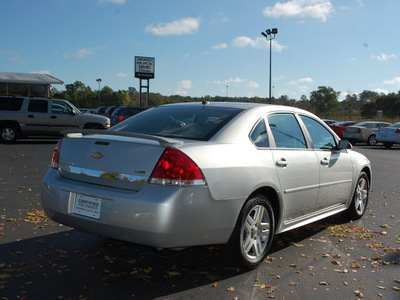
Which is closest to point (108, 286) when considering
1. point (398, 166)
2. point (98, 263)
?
point (98, 263)

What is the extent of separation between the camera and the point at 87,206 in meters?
3.50

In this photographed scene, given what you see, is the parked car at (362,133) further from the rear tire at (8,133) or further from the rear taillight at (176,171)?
the rear taillight at (176,171)

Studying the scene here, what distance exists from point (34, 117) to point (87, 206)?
14.9 meters

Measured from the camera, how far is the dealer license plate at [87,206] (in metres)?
3.44

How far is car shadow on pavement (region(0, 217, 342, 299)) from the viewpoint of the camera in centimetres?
336

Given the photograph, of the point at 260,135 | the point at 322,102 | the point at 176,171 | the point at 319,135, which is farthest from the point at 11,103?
the point at 322,102

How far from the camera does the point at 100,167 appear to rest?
3549 millimetres

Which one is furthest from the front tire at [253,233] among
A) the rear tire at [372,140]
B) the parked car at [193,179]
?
the rear tire at [372,140]

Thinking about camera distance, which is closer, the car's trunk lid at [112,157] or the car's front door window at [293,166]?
the car's trunk lid at [112,157]

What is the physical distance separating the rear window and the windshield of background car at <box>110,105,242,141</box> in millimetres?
14107

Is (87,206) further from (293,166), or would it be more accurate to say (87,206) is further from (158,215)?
(293,166)

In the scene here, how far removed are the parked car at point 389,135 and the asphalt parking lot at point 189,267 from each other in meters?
19.8

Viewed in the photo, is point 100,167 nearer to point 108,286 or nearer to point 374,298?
point 108,286

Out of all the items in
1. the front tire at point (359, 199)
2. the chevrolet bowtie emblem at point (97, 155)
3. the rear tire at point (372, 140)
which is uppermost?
the chevrolet bowtie emblem at point (97, 155)
